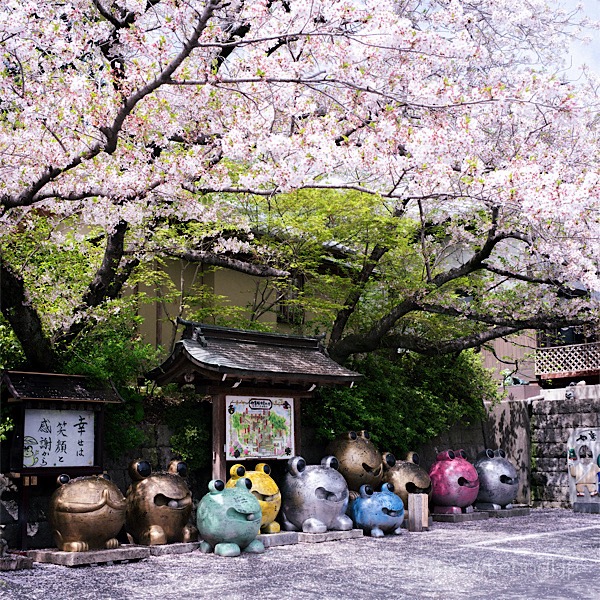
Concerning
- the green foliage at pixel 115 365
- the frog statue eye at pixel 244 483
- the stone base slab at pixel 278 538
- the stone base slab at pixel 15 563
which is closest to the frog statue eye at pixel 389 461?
the stone base slab at pixel 278 538

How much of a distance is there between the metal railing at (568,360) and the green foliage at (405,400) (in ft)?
20.0

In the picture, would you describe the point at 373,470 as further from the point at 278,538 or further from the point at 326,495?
the point at 278,538

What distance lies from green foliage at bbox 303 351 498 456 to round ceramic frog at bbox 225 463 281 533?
2.59 m

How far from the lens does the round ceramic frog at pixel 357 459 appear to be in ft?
45.4

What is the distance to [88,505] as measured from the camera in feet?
33.4

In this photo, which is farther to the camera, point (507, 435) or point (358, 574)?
point (507, 435)

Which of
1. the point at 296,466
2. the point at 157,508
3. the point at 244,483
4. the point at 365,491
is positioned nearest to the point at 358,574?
the point at 244,483

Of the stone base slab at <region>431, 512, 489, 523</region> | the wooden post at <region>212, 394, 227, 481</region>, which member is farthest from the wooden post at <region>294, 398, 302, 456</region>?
the stone base slab at <region>431, 512, 489, 523</region>

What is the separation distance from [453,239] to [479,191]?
6.82 meters

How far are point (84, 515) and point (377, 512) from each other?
5083 millimetres

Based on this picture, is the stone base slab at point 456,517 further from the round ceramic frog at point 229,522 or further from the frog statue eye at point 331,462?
the round ceramic frog at point 229,522

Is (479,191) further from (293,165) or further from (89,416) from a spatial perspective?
(89,416)

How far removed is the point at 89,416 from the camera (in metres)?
11.5

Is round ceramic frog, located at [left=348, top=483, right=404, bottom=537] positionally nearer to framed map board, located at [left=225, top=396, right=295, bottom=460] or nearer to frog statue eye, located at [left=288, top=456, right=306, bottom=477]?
frog statue eye, located at [left=288, top=456, right=306, bottom=477]
